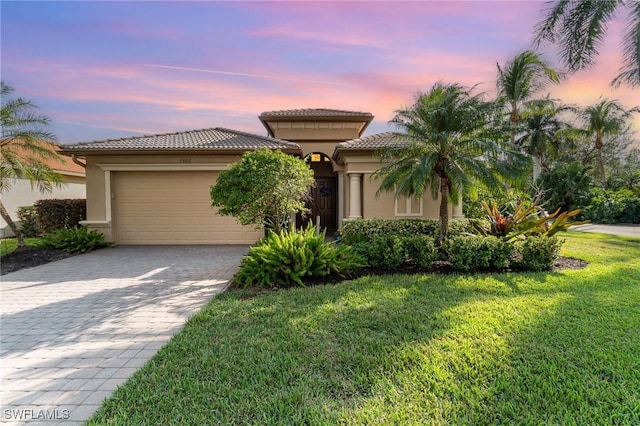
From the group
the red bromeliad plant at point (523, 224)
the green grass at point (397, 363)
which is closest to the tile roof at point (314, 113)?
the red bromeliad plant at point (523, 224)

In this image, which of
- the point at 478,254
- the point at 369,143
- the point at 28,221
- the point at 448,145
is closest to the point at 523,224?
the point at 478,254

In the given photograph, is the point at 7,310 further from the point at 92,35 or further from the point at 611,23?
the point at 611,23

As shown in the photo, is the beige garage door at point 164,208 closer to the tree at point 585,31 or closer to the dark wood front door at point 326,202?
the dark wood front door at point 326,202

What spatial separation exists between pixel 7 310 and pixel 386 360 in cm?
656

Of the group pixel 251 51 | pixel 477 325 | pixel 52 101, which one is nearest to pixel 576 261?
pixel 477 325

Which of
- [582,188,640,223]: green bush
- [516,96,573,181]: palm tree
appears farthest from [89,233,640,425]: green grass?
[516,96,573,181]: palm tree

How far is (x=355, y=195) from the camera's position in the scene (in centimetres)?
1261

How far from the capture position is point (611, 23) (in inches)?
382

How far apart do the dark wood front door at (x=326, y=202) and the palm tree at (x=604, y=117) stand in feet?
80.9

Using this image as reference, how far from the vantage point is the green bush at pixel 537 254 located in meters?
7.70

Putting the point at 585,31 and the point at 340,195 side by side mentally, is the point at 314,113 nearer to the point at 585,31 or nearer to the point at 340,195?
the point at 340,195

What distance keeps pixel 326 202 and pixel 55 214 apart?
1188 centimetres

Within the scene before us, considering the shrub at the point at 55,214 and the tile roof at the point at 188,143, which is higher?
the tile roof at the point at 188,143

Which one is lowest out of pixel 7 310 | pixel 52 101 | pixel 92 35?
pixel 7 310
